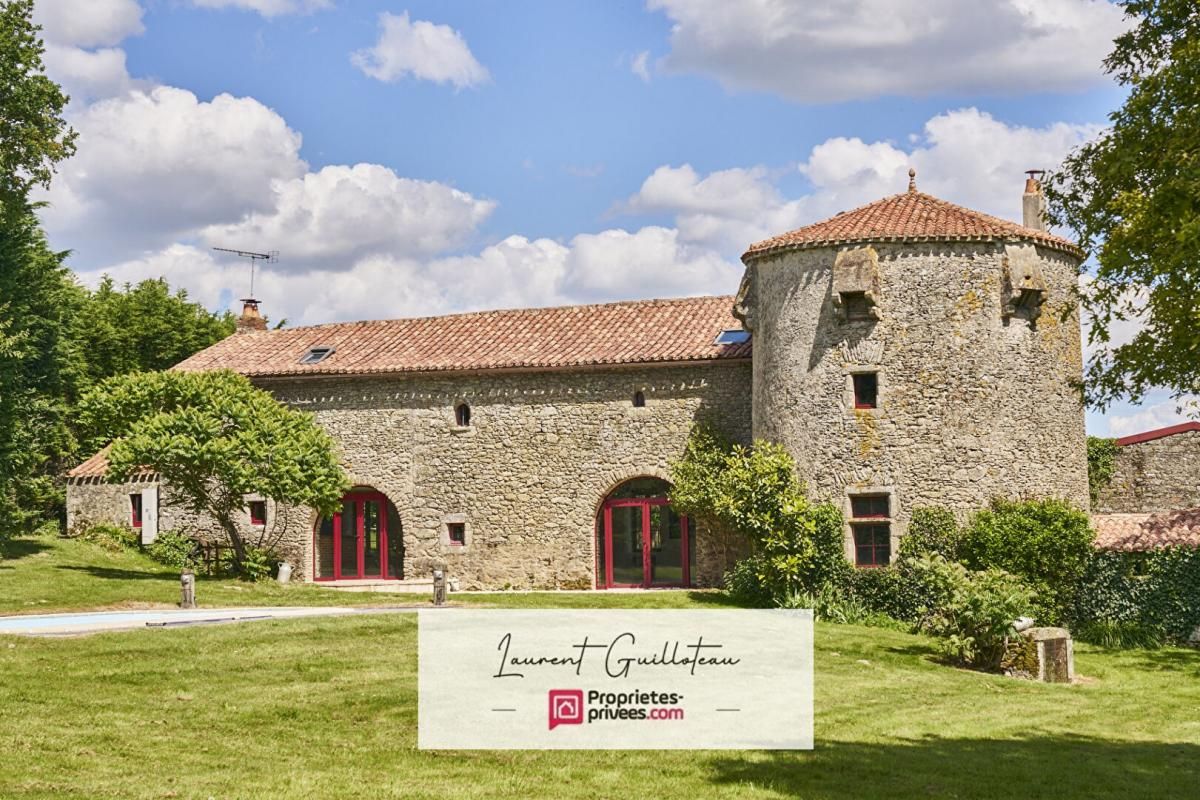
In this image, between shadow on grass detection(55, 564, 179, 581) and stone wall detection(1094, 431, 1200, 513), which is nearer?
shadow on grass detection(55, 564, 179, 581)

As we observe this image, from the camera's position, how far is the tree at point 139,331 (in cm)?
4666

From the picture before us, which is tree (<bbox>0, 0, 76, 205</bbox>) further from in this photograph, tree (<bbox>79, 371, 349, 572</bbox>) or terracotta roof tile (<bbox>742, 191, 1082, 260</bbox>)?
terracotta roof tile (<bbox>742, 191, 1082, 260</bbox>)

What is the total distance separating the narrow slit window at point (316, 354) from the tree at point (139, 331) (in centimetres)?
1592

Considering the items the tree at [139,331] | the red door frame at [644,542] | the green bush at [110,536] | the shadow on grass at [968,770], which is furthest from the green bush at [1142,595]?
the tree at [139,331]

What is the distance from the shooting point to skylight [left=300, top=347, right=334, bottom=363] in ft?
107

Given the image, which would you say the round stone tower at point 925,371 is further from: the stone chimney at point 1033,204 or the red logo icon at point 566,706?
the red logo icon at point 566,706

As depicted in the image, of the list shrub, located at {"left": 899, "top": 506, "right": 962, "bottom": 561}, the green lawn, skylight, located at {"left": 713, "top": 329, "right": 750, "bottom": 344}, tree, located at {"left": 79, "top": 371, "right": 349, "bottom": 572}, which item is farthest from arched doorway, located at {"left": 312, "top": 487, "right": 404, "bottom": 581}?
shrub, located at {"left": 899, "top": 506, "right": 962, "bottom": 561}

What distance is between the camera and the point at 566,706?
47.4ft

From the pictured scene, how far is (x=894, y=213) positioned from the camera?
26594mm

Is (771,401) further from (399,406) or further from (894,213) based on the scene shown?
(399,406)

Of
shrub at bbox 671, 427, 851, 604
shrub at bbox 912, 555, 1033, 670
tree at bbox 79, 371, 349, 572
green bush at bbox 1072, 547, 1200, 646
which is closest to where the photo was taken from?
shrub at bbox 912, 555, 1033, 670

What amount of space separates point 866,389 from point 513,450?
8353 millimetres

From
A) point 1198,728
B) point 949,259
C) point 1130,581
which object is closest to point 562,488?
point 949,259

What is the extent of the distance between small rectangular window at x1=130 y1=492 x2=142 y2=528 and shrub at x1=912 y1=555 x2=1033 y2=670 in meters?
22.9
